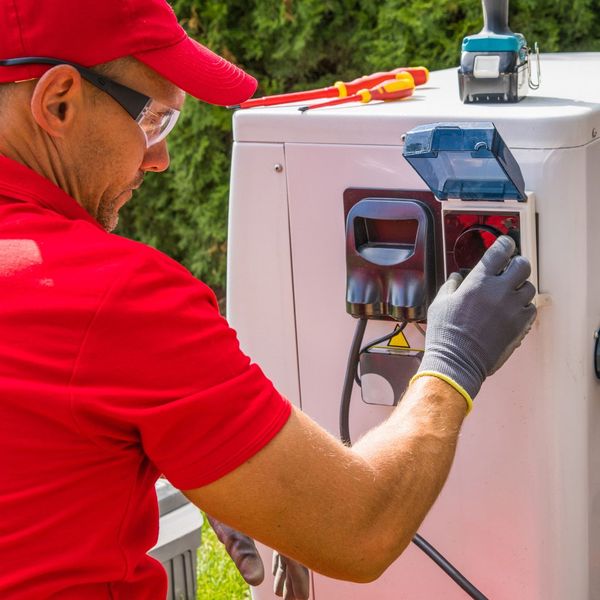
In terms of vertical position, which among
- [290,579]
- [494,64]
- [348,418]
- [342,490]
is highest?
[494,64]

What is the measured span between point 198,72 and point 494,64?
1.93 feet

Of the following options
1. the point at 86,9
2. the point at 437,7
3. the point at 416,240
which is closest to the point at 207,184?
the point at 437,7

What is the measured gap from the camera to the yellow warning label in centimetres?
190

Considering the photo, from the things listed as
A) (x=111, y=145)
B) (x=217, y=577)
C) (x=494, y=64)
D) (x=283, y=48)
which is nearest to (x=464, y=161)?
(x=494, y=64)

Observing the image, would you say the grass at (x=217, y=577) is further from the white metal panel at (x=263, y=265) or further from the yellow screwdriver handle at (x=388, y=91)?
the yellow screwdriver handle at (x=388, y=91)

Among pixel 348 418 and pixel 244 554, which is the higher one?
pixel 348 418

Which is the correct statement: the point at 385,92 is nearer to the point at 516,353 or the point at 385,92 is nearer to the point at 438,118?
the point at 438,118

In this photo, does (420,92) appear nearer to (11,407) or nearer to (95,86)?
(95,86)

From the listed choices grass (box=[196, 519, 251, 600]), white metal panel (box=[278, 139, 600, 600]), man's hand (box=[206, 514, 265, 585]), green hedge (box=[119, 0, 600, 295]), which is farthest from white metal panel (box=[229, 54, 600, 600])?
green hedge (box=[119, 0, 600, 295])

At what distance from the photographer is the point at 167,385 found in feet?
4.27

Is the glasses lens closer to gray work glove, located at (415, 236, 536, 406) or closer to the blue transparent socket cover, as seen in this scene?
the blue transparent socket cover

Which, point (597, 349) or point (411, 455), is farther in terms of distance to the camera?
point (597, 349)

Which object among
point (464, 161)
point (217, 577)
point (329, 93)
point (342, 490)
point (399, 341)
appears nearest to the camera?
point (342, 490)

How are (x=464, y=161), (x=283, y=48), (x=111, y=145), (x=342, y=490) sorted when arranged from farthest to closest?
(x=283, y=48), (x=464, y=161), (x=111, y=145), (x=342, y=490)
